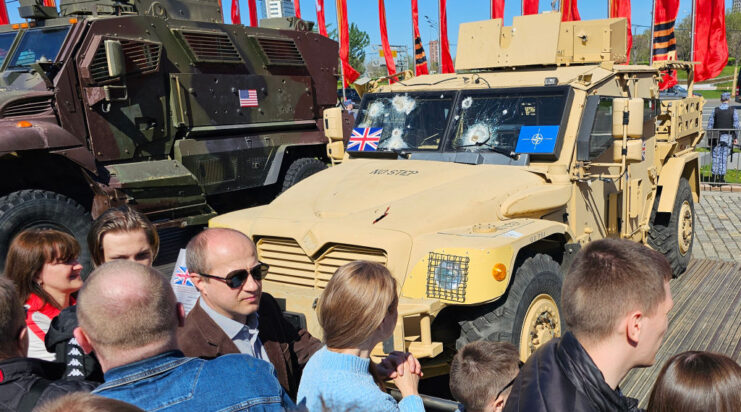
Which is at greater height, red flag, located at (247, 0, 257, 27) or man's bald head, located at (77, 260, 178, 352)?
red flag, located at (247, 0, 257, 27)

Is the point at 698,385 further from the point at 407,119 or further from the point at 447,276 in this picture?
the point at 407,119

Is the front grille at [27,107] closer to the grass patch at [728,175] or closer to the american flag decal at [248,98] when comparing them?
the american flag decal at [248,98]

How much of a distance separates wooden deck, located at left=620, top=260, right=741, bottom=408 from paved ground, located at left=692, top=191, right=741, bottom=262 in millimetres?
405

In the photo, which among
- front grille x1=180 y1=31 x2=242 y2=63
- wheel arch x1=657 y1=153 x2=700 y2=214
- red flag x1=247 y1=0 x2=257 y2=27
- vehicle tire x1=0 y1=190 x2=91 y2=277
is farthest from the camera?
red flag x1=247 y1=0 x2=257 y2=27

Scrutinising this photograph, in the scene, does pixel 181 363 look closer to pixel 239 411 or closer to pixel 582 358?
pixel 239 411

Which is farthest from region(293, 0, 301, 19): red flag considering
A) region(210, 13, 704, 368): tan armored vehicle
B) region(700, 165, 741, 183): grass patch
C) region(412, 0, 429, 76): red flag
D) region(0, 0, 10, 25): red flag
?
region(210, 13, 704, 368): tan armored vehicle

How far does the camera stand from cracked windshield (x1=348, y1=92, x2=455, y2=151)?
545 centimetres

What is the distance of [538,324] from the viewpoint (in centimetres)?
412

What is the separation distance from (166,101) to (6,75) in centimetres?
175

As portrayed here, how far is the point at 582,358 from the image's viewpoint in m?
1.77

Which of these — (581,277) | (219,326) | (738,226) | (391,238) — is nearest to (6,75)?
(391,238)

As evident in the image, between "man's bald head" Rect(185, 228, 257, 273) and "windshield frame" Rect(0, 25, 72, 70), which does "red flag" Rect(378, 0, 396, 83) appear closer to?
"windshield frame" Rect(0, 25, 72, 70)

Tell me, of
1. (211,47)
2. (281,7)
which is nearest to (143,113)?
(211,47)

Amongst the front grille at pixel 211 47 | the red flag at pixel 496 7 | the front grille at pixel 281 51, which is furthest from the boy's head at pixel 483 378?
the red flag at pixel 496 7
